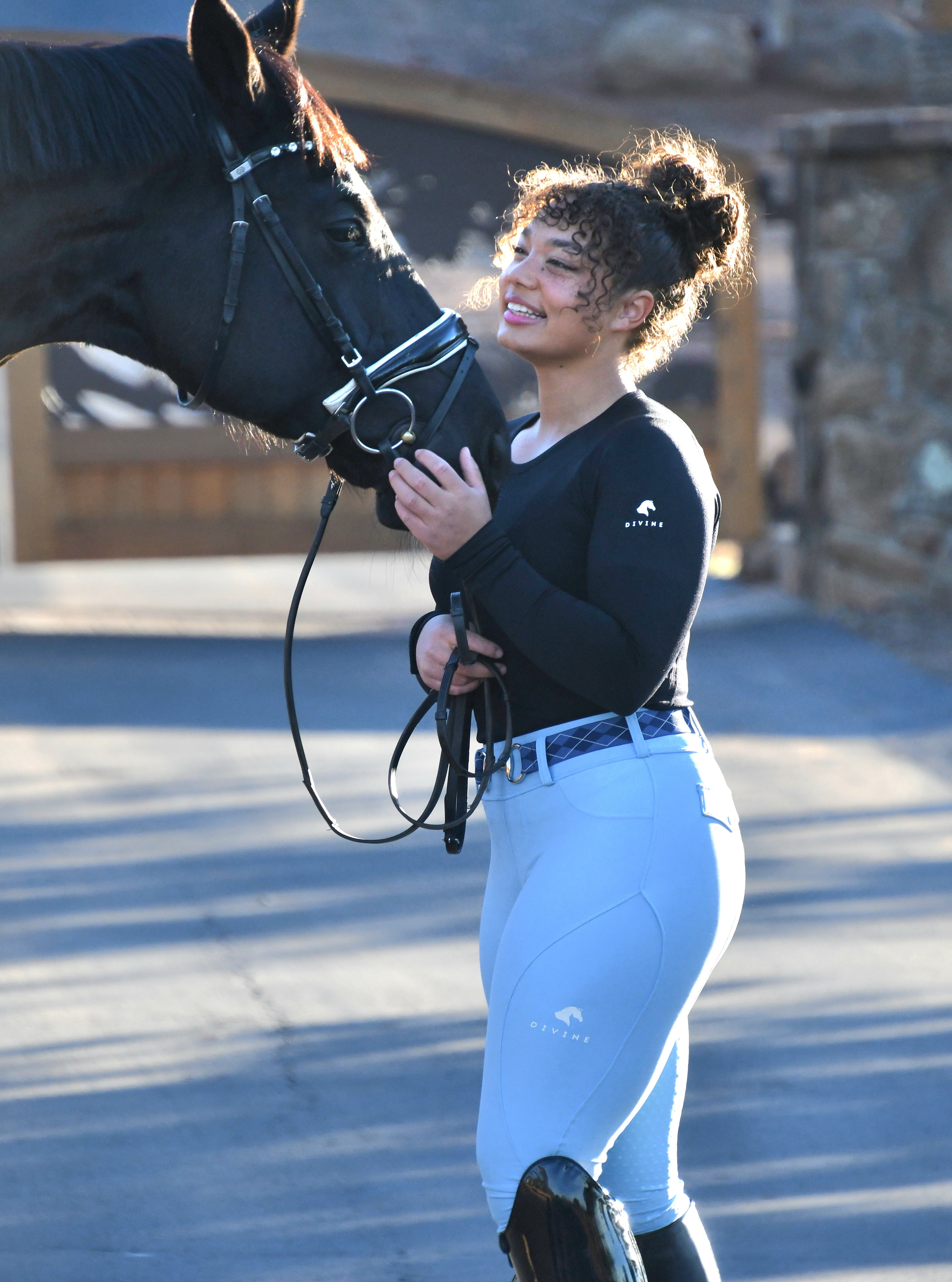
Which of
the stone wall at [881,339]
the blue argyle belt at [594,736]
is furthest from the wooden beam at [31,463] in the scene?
the blue argyle belt at [594,736]

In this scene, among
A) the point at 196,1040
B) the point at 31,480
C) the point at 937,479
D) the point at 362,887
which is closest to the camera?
the point at 196,1040

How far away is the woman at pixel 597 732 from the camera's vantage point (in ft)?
6.02

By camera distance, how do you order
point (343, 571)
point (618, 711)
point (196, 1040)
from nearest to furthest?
point (618, 711)
point (196, 1040)
point (343, 571)

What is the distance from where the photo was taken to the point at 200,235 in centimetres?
203

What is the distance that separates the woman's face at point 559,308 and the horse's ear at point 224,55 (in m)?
0.43

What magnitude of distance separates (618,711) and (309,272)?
748 millimetres

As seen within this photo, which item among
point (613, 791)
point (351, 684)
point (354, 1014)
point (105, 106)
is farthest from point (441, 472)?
point (351, 684)

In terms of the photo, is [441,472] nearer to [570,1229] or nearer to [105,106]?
[105,106]

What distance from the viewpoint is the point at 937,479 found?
7.26 m

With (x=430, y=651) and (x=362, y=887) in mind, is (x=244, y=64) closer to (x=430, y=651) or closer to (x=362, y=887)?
(x=430, y=651)

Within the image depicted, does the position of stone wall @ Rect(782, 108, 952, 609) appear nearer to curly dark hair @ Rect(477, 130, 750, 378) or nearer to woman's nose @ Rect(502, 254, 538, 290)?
curly dark hair @ Rect(477, 130, 750, 378)

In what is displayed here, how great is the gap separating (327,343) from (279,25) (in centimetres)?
53

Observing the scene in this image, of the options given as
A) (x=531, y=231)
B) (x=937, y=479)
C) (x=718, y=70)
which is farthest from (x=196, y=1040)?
(x=718, y=70)

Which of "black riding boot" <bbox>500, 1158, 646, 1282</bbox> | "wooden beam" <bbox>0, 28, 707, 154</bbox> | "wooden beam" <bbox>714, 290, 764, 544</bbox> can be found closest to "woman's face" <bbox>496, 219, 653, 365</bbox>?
"black riding boot" <bbox>500, 1158, 646, 1282</bbox>
